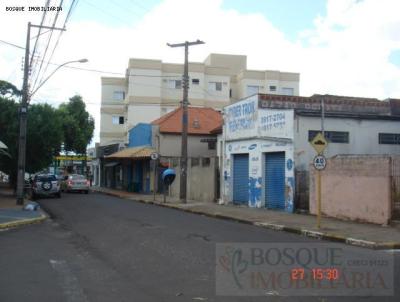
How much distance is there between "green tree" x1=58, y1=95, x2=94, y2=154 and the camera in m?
65.2

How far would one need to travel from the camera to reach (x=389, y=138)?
82.8 feet

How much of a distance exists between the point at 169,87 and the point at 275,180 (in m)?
40.7

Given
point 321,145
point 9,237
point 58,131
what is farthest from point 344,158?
point 58,131

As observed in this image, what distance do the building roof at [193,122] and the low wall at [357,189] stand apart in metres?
A: 22.2

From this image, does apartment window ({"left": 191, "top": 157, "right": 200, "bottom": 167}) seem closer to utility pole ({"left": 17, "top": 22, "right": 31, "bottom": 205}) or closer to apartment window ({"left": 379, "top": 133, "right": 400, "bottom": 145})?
utility pole ({"left": 17, "top": 22, "right": 31, "bottom": 205})

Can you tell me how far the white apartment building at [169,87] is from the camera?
62.6 metres

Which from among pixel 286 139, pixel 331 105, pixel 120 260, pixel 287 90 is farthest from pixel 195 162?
pixel 287 90

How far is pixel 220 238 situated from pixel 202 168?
18640mm

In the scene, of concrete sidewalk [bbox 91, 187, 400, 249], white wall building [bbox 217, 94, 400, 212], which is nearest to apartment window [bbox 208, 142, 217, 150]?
white wall building [bbox 217, 94, 400, 212]

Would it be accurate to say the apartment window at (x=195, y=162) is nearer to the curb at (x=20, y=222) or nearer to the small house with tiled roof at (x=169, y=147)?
the small house with tiled roof at (x=169, y=147)

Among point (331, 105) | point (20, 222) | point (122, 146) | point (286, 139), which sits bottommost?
point (20, 222)

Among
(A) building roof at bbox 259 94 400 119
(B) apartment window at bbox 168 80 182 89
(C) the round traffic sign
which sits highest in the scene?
(B) apartment window at bbox 168 80 182 89

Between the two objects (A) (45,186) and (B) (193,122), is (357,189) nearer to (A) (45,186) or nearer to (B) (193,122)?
(A) (45,186)

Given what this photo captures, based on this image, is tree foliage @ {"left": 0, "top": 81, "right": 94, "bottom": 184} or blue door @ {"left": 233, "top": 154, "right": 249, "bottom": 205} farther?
tree foliage @ {"left": 0, "top": 81, "right": 94, "bottom": 184}
